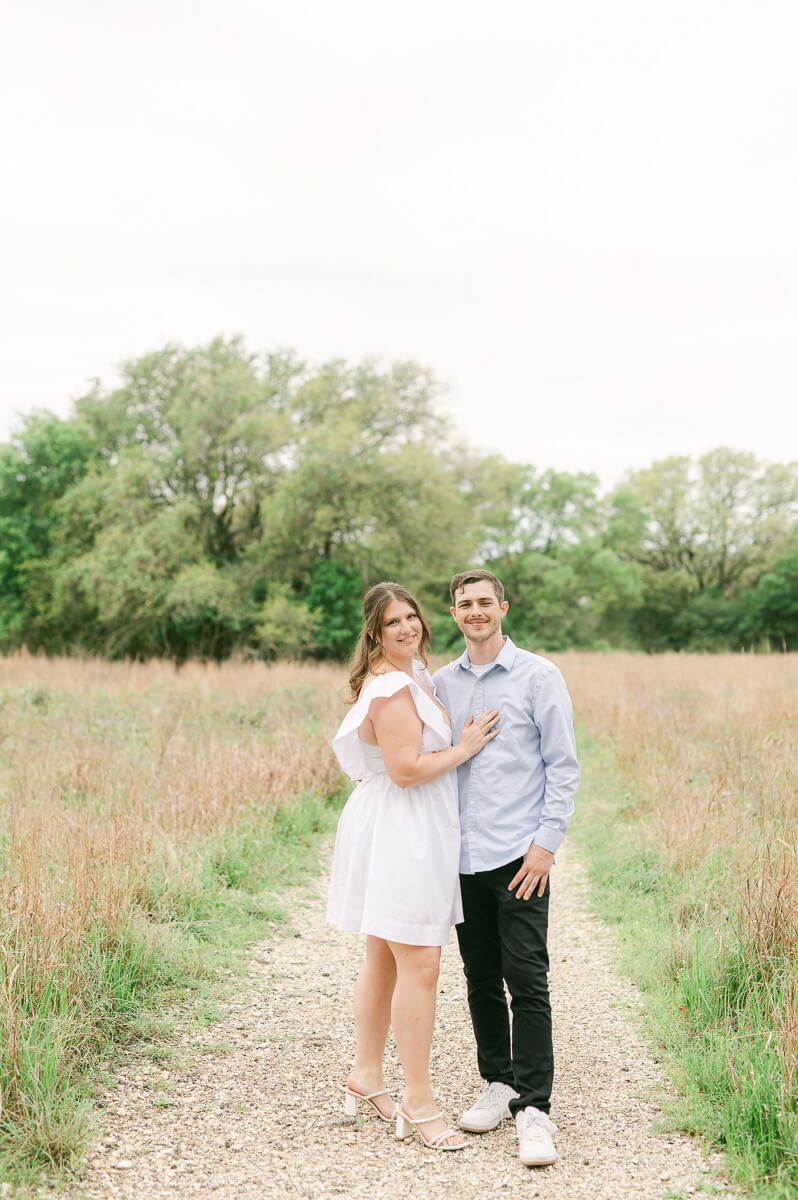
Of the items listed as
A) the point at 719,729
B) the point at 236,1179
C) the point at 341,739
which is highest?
the point at 341,739

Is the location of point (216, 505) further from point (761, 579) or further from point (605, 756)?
point (761, 579)

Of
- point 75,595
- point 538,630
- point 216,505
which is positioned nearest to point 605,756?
point 216,505

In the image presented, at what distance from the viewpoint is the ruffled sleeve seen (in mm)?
3086

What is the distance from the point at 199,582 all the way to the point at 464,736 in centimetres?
2163

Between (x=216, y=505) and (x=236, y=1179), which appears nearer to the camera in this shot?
(x=236, y=1179)

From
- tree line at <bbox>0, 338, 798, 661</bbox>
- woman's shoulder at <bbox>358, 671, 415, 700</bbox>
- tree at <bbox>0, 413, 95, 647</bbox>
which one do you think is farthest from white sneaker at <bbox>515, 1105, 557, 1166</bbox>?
tree at <bbox>0, 413, 95, 647</bbox>

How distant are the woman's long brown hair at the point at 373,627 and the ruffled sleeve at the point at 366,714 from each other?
9 cm

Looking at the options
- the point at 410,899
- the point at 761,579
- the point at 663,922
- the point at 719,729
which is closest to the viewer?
the point at 410,899

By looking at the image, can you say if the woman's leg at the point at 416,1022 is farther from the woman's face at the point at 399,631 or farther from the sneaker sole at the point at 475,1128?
the woman's face at the point at 399,631

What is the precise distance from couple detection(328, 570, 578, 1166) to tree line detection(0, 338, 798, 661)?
18.6 m

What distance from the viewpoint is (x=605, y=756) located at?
9.88 metres

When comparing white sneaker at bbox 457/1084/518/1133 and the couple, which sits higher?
the couple

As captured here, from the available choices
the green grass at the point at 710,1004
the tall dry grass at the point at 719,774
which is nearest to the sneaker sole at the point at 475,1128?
the green grass at the point at 710,1004

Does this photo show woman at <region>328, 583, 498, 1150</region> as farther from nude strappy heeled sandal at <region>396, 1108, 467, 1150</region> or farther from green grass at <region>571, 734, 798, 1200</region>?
green grass at <region>571, 734, 798, 1200</region>
